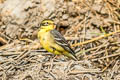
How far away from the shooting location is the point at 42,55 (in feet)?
26.5

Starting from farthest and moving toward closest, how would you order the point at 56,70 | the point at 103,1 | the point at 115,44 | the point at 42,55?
the point at 103,1
the point at 115,44
the point at 42,55
the point at 56,70

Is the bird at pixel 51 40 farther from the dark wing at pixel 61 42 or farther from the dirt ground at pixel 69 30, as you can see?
the dirt ground at pixel 69 30

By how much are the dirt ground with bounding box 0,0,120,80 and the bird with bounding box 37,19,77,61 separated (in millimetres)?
241

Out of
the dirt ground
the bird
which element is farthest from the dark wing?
the dirt ground

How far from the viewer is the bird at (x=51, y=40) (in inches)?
295

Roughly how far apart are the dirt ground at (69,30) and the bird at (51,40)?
0.79ft

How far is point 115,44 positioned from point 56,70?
6.87 feet

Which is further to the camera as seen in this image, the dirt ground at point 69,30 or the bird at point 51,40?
the dirt ground at point 69,30

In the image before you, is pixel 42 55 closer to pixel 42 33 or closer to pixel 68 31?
pixel 42 33

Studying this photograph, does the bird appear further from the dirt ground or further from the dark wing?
the dirt ground

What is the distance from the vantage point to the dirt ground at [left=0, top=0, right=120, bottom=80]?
26.0ft

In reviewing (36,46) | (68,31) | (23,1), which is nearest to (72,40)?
(68,31)

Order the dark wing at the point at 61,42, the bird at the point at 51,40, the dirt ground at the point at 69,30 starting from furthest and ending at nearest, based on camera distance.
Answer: the dirt ground at the point at 69,30
the dark wing at the point at 61,42
the bird at the point at 51,40

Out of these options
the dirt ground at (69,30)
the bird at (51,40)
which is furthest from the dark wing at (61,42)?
the dirt ground at (69,30)
